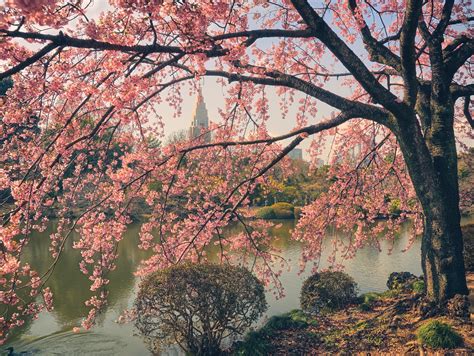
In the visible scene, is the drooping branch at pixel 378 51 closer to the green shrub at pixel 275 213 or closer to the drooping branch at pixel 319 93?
the drooping branch at pixel 319 93

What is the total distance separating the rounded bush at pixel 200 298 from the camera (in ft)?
20.0

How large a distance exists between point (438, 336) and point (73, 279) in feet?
34.4

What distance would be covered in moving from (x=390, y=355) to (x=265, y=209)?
21845mm

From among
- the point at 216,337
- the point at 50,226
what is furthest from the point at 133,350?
the point at 50,226

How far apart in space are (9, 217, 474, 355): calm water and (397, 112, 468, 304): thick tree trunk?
3.75 metres

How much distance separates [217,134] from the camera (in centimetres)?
834

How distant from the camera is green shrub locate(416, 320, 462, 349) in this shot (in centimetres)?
499

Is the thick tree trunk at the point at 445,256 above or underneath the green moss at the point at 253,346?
above

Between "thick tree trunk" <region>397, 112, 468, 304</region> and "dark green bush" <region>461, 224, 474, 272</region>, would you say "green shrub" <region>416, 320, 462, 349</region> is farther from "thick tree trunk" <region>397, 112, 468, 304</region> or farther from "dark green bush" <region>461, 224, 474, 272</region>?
"dark green bush" <region>461, 224, 474, 272</region>

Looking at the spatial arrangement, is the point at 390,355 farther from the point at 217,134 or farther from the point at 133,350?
the point at 217,134

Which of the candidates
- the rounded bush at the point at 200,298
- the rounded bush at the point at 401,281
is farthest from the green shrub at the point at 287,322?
the rounded bush at the point at 401,281

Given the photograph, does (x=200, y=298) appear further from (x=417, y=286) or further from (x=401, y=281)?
(x=401, y=281)

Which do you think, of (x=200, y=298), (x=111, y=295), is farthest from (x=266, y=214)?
(x=200, y=298)

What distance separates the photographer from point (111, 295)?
34.5 feet
